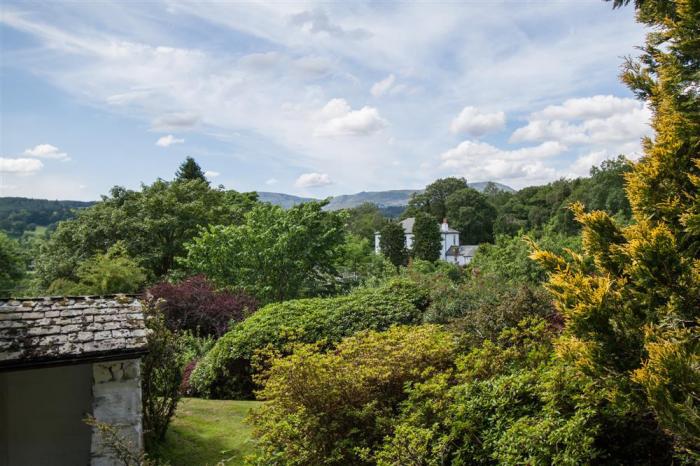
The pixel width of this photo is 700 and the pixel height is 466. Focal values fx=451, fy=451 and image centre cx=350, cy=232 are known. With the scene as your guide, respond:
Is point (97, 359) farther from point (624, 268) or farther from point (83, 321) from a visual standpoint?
point (624, 268)

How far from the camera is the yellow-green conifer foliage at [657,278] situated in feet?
12.0

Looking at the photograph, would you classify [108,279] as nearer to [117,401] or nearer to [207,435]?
[207,435]

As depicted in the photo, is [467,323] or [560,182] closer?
[467,323]

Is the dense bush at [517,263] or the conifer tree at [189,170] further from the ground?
the conifer tree at [189,170]

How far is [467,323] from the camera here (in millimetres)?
8336

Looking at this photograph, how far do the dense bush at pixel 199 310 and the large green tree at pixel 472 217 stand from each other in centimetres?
5868

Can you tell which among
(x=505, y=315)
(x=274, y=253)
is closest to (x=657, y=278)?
(x=505, y=315)

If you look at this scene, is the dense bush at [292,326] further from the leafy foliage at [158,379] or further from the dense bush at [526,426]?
the dense bush at [526,426]

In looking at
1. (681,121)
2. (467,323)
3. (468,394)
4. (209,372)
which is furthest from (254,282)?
(681,121)

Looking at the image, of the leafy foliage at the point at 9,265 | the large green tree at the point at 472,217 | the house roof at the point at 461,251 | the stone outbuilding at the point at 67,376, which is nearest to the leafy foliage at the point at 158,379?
the stone outbuilding at the point at 67,376

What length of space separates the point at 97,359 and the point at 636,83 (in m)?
7.10

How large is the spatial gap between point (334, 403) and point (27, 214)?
257ft

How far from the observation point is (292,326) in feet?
32.8

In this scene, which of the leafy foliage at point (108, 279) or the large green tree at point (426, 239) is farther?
the large green tree at point (426, 239)
